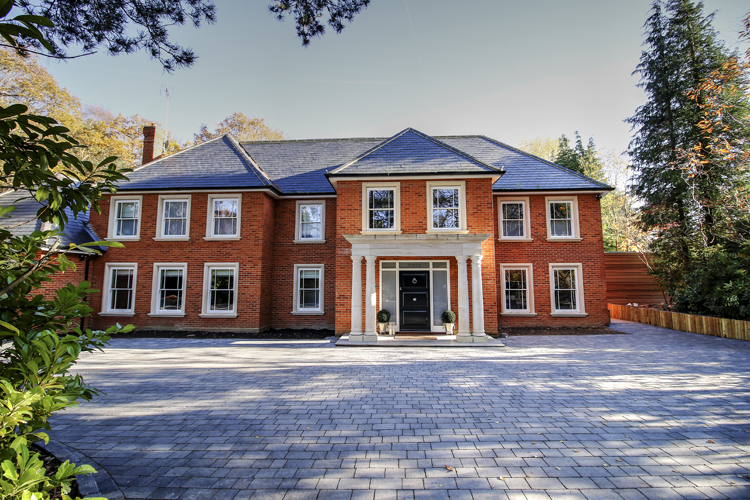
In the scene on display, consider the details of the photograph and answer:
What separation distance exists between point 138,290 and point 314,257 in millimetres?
7611

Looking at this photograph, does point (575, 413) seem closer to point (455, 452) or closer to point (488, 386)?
point (488, 386)

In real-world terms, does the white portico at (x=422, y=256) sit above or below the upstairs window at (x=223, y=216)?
below

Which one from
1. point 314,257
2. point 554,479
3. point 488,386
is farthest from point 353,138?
point 554,479

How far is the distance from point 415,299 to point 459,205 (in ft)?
13.1

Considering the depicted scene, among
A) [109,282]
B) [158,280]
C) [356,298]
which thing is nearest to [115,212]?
[109,282]

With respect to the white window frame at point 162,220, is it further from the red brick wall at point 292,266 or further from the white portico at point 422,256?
the white portico at point 422,256

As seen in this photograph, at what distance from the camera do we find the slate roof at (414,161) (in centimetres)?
1332

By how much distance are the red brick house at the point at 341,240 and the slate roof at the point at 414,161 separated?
0.07m

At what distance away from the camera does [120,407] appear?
5902mm

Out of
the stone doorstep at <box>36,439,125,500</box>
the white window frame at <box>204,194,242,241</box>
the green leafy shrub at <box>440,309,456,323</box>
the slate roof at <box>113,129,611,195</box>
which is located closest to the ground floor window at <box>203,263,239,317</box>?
the white window frame at <box>204,194,242,241</box>

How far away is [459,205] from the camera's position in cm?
1362

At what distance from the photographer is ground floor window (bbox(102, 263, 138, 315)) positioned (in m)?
15.3

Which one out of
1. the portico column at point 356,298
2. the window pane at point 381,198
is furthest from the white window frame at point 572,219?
the portico column at point 356,298

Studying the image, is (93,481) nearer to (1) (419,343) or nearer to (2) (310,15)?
(2) (310,15)
